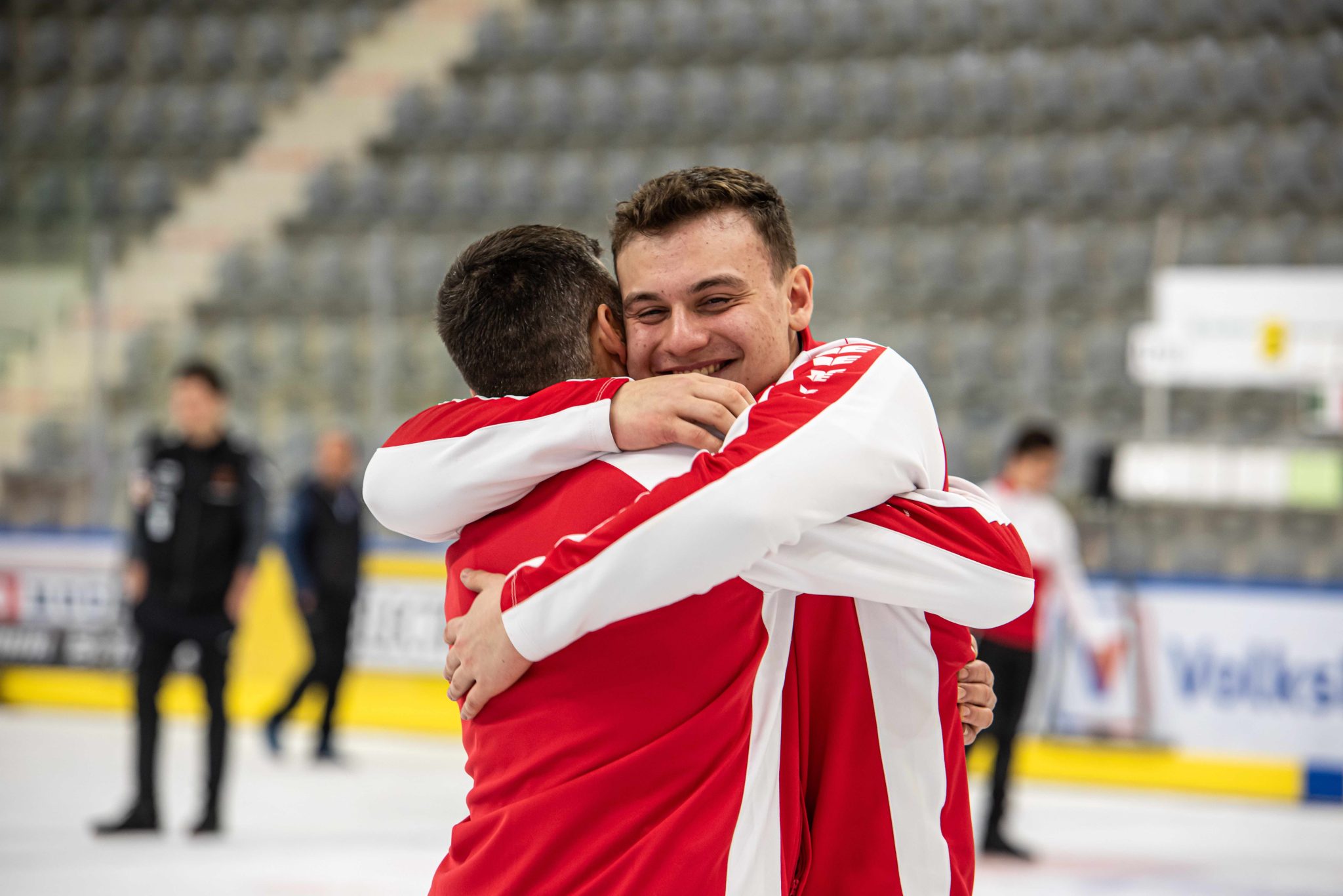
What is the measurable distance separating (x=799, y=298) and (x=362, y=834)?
5075mm

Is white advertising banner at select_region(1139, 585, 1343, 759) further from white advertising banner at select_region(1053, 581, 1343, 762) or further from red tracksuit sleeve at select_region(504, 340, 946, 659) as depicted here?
red tracksuit sleeve at select_region(504, 340, 946, 659)

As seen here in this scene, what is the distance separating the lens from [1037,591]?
591cm

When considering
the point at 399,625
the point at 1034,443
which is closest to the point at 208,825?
the point at 399,625

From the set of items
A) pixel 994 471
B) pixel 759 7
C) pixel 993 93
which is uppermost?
pixel 759 7

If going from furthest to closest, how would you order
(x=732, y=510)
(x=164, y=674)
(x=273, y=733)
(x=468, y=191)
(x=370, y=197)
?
(x=370, y=197) < (x=468, y=191) < (x=273, y=733) < (x=164, y=674) < (x=732, y=510)

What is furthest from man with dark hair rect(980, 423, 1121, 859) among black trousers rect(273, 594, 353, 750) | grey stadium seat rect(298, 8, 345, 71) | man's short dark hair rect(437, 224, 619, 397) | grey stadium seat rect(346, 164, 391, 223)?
grey stadium seat rect(298, 8, 345, 71)

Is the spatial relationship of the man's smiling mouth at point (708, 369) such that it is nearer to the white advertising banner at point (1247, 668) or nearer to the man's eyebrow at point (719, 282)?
the man's eyebrow at point (719, 282)

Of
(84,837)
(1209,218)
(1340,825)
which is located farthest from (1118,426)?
(84,837)

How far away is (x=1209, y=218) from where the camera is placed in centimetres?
1063

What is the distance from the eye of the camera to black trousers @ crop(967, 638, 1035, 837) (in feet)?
19.4

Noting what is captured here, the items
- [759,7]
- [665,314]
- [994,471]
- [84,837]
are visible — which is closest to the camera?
[665,314]

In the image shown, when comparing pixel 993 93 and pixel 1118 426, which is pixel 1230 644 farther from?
pixel 993 93

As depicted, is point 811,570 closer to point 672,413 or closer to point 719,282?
point 672,413

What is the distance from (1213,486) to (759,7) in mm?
6276
